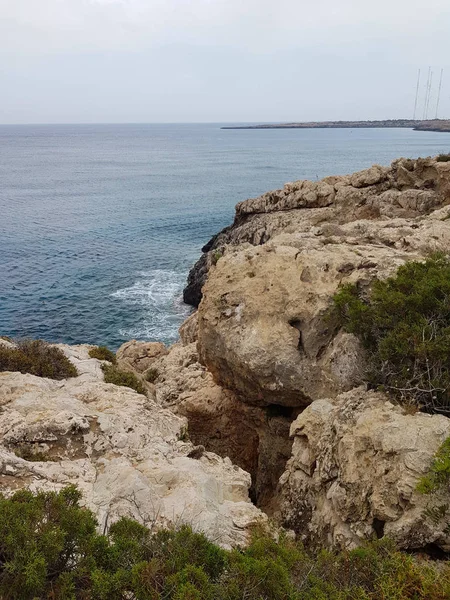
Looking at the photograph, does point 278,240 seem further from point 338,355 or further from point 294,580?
point 294,580

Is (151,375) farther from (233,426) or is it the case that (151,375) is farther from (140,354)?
(233,426)

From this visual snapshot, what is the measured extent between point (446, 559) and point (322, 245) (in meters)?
9.45

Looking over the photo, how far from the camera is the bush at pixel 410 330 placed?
8758mm

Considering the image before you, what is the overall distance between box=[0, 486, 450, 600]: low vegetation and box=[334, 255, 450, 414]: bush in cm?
328

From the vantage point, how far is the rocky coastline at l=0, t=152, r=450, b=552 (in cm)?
770

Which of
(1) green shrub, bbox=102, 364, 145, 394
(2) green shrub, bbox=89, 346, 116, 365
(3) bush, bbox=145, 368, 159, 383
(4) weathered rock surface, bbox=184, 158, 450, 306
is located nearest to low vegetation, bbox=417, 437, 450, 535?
(1) green shrub, bbox=102, 364, 145, 394

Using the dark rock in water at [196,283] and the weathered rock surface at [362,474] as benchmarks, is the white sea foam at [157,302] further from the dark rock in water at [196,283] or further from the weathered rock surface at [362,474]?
the weathered rock surface at [362,474]

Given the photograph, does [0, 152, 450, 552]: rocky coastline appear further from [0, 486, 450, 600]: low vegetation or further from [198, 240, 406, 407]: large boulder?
[0, 486, 450, 600]: low vegetation

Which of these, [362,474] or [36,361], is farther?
[36,361]

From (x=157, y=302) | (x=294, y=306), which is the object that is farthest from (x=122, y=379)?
(x=157, y=302)

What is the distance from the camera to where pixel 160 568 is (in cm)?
516

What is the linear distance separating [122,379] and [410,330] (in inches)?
320

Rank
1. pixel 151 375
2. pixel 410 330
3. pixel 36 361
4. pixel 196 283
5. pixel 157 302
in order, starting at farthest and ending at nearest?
1. pixel 157 302
2. pixel 196 283
3. pixel 151 375
4. pixel 36 361
5. pixel 410 330

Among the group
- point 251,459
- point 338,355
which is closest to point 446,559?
point 338,355
